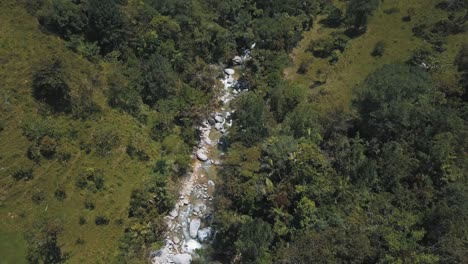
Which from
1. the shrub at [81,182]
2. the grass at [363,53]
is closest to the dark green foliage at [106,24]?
the shrub at [81,182]

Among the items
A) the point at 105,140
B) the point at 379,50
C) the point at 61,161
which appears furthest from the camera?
the point at 379,50

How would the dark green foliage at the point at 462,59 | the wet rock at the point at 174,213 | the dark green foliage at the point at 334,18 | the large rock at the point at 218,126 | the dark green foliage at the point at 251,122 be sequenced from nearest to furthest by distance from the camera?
the wet rock at the point at 174,213, the dark green foliage at the point at 251,122, the large rock at the point at 218,126, the dark green foliage at the point at 462,59, the dark green foliage at the point at 334,18

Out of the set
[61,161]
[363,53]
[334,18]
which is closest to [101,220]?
[61,161]

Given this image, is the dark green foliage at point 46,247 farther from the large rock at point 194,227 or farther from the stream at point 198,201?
the large rock at point 194,227

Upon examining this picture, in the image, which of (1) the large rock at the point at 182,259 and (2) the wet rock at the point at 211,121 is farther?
(2) the wet rock at the point at 211,121

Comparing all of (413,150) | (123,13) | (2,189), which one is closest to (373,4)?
(413,150)

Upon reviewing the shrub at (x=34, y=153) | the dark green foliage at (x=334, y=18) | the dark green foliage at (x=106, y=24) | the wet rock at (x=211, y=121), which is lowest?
the wet rock at (x=211, y=121)

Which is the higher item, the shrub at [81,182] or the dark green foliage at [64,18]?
the dark green foliage at [64,18]

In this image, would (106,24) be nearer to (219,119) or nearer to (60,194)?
(219,119)
